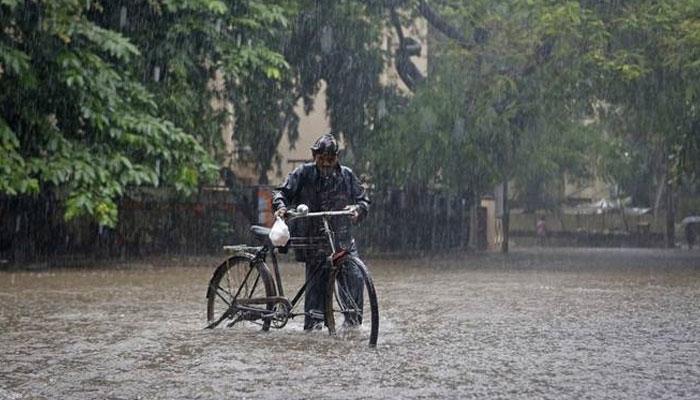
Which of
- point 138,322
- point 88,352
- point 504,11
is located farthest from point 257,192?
point 88,352

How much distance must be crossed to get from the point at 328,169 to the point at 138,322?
2360mm

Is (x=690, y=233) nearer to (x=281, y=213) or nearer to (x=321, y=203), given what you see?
(x=321, y=203)

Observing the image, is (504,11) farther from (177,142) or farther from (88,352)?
(88,352)

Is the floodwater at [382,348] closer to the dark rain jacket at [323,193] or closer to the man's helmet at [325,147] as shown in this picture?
the dark rain jacket at [323,193]

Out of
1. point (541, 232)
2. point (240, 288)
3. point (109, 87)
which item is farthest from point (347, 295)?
point (541, 232)

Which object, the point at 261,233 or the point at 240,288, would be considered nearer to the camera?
the point at 261,233

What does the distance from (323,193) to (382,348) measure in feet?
5.93

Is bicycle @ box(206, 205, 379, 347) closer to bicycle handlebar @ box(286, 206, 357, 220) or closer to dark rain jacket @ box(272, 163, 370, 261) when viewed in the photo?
bicycle handlebar @ box(286, 206, 357, 220)

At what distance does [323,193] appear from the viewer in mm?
10477

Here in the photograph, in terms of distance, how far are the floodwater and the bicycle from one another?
0.61ft

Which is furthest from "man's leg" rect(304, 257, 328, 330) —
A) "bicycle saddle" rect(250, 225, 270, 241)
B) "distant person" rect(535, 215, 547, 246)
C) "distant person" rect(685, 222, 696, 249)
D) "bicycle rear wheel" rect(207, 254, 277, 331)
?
"distant person" rect(535, 215, 547, 246)

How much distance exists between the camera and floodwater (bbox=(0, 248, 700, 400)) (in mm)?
7238

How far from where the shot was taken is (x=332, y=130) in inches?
1259

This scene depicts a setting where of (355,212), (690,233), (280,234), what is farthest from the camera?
(690,233)
